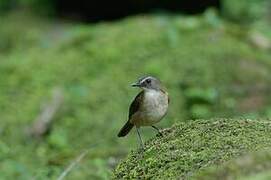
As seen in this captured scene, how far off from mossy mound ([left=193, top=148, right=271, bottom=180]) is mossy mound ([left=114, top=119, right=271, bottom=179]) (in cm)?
20

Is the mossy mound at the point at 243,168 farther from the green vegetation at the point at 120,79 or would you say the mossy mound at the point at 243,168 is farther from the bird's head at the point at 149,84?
the green vegetation at the point at 120,79

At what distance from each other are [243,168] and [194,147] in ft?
2.74

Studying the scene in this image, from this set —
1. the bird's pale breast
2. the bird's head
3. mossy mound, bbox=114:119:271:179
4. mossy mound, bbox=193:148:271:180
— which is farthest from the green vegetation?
mossy mound, bbox=193:148:271:180

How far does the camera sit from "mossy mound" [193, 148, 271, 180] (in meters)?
4.18

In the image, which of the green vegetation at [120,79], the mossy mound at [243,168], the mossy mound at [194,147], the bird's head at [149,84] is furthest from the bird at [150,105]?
the green vegetation at [120,79]

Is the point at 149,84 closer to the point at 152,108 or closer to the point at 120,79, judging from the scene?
the point at 152,108

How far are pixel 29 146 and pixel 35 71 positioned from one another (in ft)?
6.26

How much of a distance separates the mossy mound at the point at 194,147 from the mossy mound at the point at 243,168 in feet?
0.64

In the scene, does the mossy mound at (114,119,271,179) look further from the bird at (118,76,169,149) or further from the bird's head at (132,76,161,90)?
the bird's head at (132,76,161,90)

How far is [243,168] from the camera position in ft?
13.9

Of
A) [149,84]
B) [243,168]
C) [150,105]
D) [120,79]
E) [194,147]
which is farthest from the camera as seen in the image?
[120,79]

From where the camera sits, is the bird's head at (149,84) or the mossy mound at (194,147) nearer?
the mossy mound at (194,147)

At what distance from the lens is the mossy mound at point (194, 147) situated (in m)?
4.73

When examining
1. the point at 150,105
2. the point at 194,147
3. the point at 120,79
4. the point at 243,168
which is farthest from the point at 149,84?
the point at 120,79
